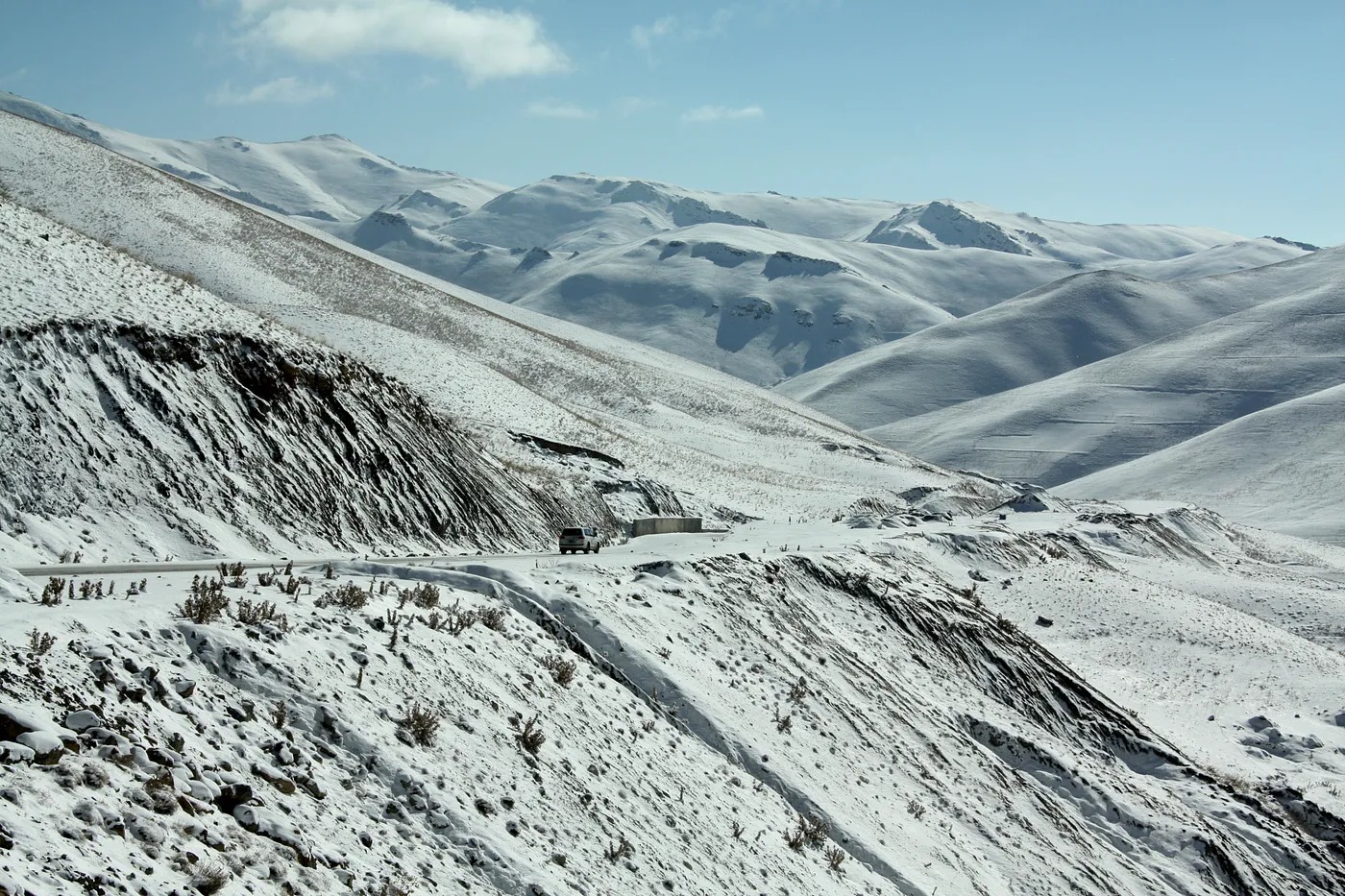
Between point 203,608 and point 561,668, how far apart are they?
14.7ft

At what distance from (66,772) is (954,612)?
2118 cm

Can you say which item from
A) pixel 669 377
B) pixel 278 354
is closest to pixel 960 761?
pixel 278 354

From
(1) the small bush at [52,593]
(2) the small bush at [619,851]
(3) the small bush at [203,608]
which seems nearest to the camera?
(1) the small bush at [52,593]

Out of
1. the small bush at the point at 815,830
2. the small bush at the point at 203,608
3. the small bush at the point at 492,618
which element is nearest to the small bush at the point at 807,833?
the small bush at the point at 815,830

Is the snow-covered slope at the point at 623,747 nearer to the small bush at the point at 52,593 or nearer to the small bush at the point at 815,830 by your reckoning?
the small bush at the point at 815,830

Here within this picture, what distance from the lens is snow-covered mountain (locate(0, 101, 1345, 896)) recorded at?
28.3 feet

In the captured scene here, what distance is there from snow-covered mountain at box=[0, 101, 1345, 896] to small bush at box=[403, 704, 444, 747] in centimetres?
2

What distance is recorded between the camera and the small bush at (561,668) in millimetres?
13438

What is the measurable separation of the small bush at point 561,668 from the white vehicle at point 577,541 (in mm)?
14151

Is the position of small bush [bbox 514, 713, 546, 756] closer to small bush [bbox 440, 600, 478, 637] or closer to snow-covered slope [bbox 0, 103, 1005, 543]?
small bush [bbox 440, 600, 478, 637]

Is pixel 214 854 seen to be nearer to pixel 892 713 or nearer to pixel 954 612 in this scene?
pixel 892 713

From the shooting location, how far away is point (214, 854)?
25.5 feet

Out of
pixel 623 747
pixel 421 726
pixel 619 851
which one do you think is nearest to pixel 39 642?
pixel 421 726

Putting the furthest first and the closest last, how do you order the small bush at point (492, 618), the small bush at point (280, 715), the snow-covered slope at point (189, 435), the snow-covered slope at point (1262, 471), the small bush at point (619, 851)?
the snow-covered slope at point (1262, 471) → the snow-covered slope at point (189, 435) → the small bush at point (492, 618) → the small bush at point (619, 851) → the small bush at point (280, 715)
